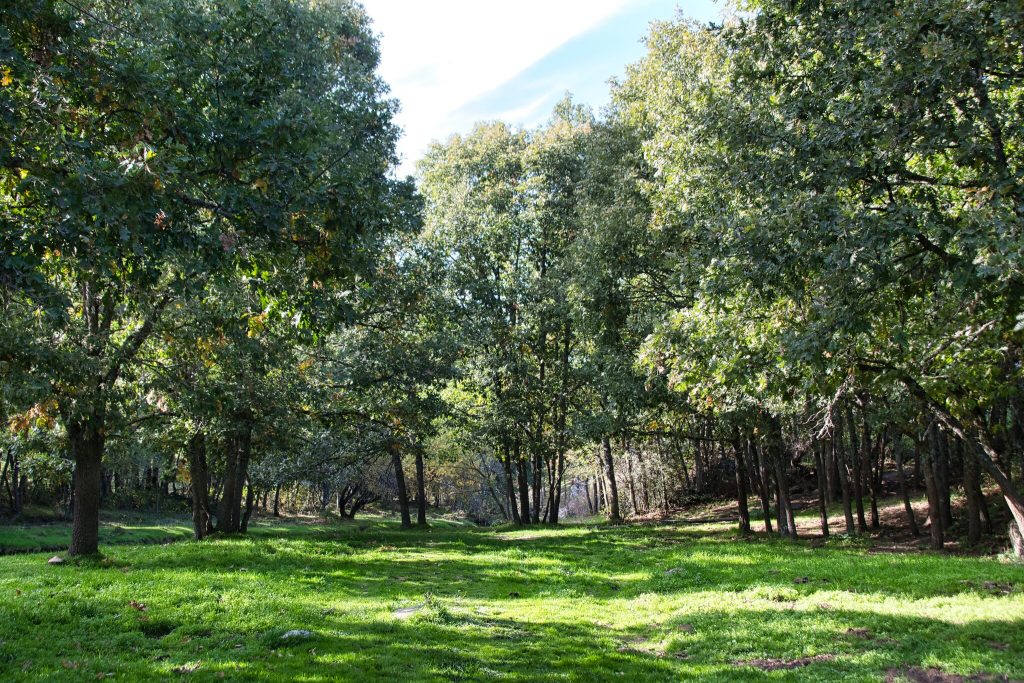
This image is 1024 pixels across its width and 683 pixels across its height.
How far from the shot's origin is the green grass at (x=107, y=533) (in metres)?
32.4

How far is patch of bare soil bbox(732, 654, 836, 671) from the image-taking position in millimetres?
8781

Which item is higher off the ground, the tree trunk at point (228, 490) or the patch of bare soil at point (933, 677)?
the tree trunk at point (228, 490)

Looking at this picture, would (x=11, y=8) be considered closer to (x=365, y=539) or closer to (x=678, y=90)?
(x=678, y=90)

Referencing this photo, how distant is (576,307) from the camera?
24.6m

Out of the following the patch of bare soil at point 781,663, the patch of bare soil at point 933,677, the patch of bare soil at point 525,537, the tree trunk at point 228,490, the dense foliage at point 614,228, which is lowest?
the patch of bare soil at point 525,537

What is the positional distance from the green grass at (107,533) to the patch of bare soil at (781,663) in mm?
34113

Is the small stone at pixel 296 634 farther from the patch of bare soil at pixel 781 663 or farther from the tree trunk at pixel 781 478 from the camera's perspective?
the tree trunk at pixel 781 478

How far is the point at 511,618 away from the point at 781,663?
4.94m

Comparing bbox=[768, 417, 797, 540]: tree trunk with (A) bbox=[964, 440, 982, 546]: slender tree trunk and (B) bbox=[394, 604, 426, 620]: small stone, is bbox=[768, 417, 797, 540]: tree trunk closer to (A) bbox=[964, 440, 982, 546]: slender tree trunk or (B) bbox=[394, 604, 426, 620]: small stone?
(A) bbox=[964, 440, 982, 546]: slender tree trunk

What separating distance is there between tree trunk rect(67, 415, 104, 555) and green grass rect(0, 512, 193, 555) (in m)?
18.5

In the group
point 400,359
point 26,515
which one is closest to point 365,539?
point 400,359

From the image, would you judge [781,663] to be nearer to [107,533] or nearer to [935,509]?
[935,509]

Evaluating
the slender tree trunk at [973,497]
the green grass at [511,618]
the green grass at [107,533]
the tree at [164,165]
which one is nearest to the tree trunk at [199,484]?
the green grass at [511,618]

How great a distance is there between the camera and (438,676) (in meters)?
8.22
